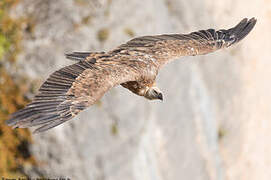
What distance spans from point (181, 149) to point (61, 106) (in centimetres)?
892

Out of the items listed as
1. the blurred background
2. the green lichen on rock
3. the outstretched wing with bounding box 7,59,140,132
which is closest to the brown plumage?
the outstretched wing with bounding box 7,59,140,132

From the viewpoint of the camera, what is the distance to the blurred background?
45.0ft

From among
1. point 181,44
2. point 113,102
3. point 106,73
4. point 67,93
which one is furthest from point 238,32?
point 113,102

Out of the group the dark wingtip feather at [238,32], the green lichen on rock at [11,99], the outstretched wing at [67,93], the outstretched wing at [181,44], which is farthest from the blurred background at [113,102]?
the outstretched wing at [67,93]

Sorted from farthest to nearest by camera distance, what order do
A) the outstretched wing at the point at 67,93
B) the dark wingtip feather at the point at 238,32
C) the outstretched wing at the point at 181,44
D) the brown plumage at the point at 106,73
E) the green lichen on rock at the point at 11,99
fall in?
the green lichen on rock at the point at 11,99, the dark wingtip feather at the point at 238,32, the outstretched wing at the point at 181,44, the brown plumage at the point at 106,73, the outstretched wing at the point at 67,93

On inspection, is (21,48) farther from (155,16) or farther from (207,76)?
(207,76)

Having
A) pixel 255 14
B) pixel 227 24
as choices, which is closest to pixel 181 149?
pixel 227 24

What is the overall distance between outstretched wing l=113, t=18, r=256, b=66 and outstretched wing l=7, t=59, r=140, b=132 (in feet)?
3.60

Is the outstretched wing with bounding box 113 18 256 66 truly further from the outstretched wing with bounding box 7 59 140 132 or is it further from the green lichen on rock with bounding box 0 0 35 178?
the green lichen on rock with bounding box 0 0 35 178

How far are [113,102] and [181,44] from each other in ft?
14.2

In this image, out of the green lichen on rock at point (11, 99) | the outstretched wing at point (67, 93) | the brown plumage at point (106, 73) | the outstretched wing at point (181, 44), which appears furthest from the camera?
the green lichen on rock at point (11, 99)

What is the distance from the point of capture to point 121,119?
14.3m

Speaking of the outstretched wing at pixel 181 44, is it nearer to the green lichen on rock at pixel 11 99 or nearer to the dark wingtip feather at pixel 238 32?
the dark wingtip feather at pixel 238 32

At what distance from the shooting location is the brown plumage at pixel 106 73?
778 cm
